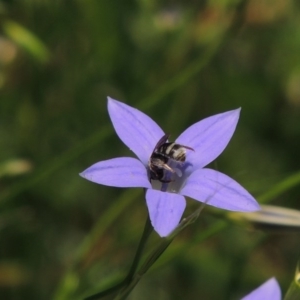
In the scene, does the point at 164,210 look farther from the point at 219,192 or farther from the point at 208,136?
the point at 208,136

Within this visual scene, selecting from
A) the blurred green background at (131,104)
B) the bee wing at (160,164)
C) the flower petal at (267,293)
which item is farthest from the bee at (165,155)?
the blurred green background at (131,104)

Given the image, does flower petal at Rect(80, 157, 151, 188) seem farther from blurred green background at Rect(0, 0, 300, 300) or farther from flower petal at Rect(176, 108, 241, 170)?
blurred green background at Rect(0, 0, 300, 300)

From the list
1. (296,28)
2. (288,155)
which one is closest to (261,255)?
(288,155)

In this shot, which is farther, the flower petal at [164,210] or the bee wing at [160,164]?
the bee wing at [160,164]

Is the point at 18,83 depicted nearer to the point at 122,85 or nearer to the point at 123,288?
the point at 122,85

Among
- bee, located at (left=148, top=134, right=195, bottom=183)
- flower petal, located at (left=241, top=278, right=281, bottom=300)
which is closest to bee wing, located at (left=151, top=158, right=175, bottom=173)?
bee, located at (left=148, top=134, right=195, bottom=183)

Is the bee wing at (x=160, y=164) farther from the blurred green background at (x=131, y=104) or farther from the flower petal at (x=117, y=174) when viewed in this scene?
the blurred green background at (x=131, y=104)

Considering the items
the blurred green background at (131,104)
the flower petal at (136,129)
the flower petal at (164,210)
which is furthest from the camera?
the blurred green background at (131,104)

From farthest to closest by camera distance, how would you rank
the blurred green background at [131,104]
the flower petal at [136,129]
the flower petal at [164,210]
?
the blurred green background at [131,104]
the flower petal at [136,129]
the flower petal at [164,210]
